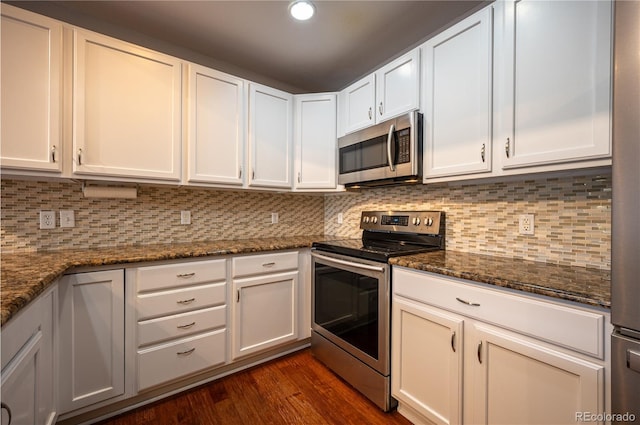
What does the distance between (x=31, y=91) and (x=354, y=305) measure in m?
2.17

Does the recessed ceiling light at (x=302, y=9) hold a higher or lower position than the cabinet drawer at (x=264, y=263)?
higher

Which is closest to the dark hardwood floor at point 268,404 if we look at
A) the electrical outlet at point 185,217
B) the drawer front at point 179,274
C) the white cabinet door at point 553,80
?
the drawer front at point 179,274

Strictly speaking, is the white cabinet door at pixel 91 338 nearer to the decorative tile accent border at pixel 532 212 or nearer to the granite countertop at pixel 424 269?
the granite countertop at pixel 424 269

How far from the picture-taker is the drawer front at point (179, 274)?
5.36 feet

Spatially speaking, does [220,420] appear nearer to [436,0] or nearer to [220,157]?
[220,157]

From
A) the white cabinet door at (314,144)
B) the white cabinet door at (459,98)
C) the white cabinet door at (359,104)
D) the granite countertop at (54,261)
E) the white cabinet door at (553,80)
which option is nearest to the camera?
the granite countertop at (54,261)

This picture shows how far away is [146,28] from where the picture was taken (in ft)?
6.52

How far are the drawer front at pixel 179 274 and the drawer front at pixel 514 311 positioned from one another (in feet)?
3.96

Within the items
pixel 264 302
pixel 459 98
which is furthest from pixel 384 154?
pixel 264 302

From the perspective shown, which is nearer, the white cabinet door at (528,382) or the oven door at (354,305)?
the white cabinet door at (528,382)

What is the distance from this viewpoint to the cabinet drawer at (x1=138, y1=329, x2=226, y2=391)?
165cm

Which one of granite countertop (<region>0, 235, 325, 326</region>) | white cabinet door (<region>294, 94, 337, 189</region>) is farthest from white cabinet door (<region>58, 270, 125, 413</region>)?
white cabinet door (<region>294, 94, 337, 189</region>)

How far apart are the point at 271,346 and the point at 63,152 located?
1.82m

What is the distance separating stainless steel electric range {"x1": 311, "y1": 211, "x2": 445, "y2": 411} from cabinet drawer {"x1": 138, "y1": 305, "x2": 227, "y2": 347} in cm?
75
